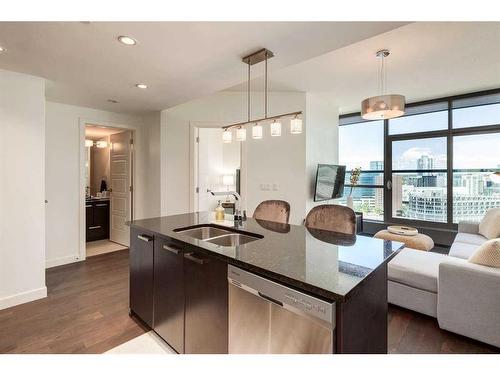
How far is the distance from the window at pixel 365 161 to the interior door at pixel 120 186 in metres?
4.39

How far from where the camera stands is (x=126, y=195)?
Answer: 4.53 metres

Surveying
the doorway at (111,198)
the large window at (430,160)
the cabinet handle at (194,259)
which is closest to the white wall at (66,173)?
the doorway at (111,198)

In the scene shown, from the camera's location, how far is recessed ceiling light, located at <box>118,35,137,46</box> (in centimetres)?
187

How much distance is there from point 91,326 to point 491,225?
4.94 metres

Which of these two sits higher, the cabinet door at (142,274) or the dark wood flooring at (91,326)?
the cabinet door at (142,274)

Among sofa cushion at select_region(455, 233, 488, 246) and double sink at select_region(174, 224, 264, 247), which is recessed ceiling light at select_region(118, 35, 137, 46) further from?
sofa cushion at select_region(455, 233, 488, 246)

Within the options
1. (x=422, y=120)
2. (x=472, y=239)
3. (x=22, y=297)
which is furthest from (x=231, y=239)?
→ (x=422, y=120)

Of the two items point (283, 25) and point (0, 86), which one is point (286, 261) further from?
point (0, 86)

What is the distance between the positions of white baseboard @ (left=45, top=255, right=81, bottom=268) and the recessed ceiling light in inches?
129

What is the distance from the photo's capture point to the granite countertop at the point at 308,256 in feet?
3.37

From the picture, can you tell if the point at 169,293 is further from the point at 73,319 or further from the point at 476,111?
the point at 476,111

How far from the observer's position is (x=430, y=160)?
16.6 ft

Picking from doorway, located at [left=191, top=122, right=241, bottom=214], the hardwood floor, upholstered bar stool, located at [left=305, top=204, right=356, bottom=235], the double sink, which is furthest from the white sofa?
doorway, located at [left=191, top=122, right=241, bottom=214]

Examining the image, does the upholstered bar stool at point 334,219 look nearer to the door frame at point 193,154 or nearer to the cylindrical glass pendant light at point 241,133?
the cylindrical glass pendant light at point 241,133
